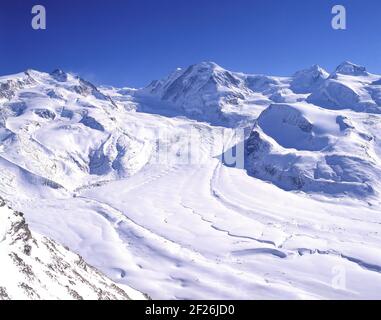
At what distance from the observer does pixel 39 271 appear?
76.8 m

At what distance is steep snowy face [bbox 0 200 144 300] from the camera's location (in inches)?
2712

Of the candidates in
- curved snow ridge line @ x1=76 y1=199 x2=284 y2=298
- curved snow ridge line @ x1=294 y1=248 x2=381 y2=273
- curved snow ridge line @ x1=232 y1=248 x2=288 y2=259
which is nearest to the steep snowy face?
curved snow ridge line @ x1=76 y1=199 x2=284 y2=298

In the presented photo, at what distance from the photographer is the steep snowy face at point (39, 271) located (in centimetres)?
6888

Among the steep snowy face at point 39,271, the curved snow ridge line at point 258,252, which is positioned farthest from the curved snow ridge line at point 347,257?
the steep snowy face at point 39,271

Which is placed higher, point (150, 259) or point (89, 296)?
point (89, 296)

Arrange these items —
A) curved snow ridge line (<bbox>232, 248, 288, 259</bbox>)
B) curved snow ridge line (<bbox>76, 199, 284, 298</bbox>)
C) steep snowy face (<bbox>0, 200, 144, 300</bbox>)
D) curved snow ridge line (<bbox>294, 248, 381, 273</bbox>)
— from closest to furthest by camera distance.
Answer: steep snowy face (<bbox>0, 200, 144, 300</bbox>), curved snow ridge line (<bbox>76, 199, 284, 298</bbox>), curved snow ridge line (<bbox>294, 248, 381, 273</bbox>), curved snow ridge line (<bbox>232, 248, 288, 259</bbox>)

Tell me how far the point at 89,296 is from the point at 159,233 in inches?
4072

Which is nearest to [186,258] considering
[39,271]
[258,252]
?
[258,252]

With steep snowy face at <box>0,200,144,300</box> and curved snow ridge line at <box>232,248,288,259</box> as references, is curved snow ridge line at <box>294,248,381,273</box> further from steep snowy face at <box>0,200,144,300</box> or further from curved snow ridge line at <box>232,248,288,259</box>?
steep snowy face at <box>0,200,144,300</box>

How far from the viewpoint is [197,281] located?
131250 millimetres

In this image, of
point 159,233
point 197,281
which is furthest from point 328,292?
point 159,233

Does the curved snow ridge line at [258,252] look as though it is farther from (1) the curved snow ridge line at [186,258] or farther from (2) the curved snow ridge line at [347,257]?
(1) the curved snow ridge line at [186,258]
